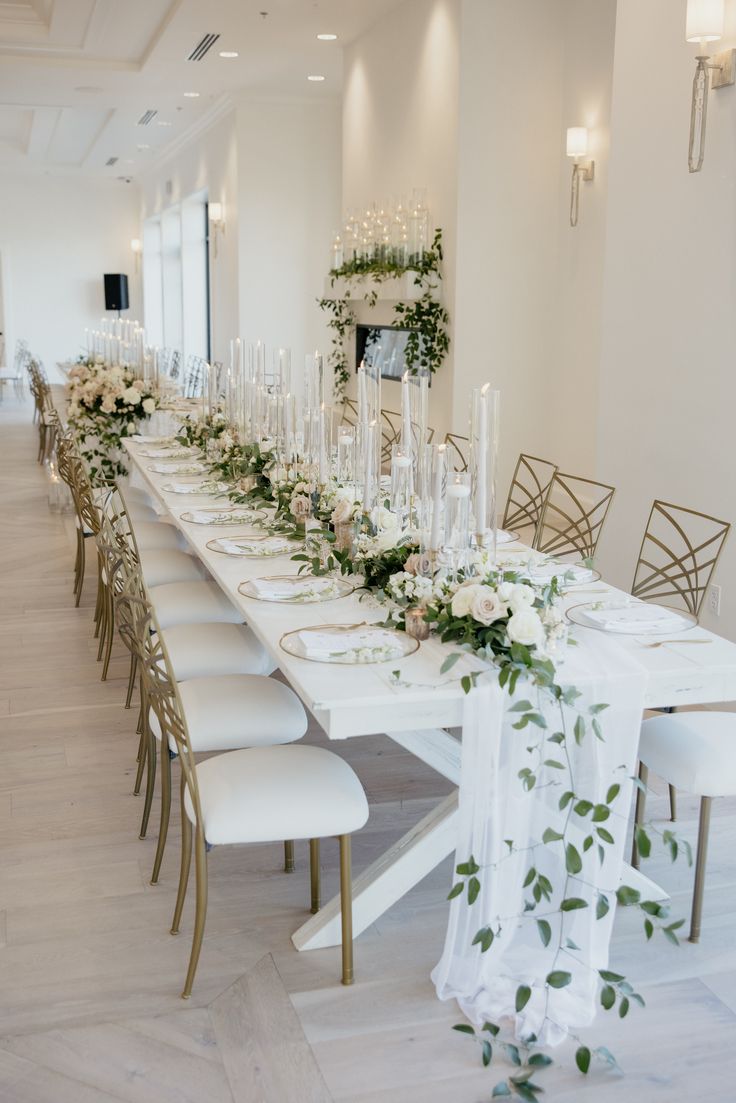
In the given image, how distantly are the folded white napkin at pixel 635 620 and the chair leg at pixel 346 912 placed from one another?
94 cm

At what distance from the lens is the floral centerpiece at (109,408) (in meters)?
7.50

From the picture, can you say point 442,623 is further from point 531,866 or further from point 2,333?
point 2,333

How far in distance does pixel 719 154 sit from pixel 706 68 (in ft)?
1.12

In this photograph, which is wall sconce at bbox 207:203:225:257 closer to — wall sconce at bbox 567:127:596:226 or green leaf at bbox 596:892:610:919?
wall sconce at bbox 567:127:596:226

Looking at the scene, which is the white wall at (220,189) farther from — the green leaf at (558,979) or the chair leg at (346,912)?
the green leaf at (558,979)

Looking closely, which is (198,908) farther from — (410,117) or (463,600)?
(410,117)

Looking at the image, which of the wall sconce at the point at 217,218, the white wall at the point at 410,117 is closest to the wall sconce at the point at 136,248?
the wall sconce at the point at 217,218

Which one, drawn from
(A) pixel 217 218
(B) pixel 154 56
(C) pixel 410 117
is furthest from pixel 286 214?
(C) pixel 410 117

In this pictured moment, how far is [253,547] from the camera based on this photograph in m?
4.10

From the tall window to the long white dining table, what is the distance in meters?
13.6

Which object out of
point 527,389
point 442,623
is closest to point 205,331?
point 527,389

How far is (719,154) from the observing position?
462 centimetres

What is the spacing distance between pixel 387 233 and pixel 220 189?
18.1 ft

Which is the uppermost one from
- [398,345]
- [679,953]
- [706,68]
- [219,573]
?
[706,68]
